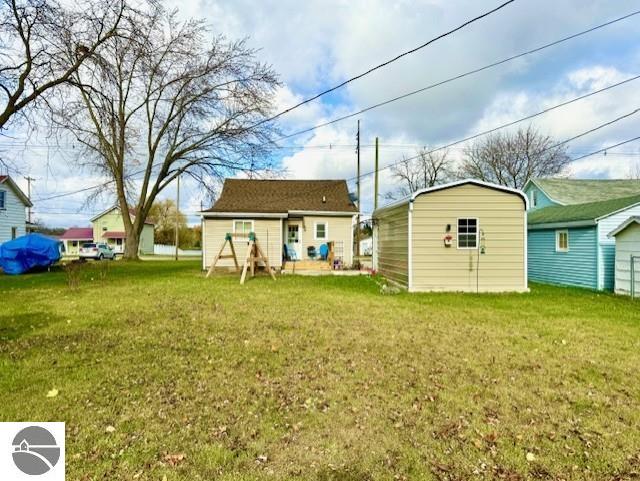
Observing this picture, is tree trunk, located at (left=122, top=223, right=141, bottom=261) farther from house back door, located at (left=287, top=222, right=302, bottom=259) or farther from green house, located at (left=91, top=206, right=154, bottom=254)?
green house, located at (left=91, top=206, right=154, bottom=254)

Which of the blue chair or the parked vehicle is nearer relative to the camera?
the blue chair

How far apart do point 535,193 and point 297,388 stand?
22391mm

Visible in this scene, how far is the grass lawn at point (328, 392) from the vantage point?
2742 mm

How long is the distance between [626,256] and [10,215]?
33.1 metres

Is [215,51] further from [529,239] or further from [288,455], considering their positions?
[288,455]

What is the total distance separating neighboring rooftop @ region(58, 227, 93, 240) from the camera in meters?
51.2

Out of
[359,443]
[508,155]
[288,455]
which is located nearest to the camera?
[288,455]

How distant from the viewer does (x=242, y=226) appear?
61.2 feet

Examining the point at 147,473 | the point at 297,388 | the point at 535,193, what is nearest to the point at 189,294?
the point at 297,388

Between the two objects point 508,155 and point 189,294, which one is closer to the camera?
point 189,294

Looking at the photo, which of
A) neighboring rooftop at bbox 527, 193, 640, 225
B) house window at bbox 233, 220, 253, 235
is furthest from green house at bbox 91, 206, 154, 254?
neighboring rooftop at bbox 527, 193, 640, 225

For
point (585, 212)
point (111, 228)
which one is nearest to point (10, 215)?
point (111, 228)

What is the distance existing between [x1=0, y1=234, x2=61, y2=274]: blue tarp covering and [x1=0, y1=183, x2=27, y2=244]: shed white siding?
389 inches

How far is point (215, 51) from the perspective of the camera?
2164 cm
